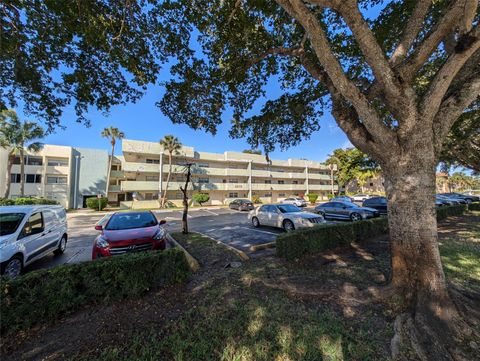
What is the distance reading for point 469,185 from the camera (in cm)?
7475

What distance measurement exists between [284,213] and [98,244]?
779cm

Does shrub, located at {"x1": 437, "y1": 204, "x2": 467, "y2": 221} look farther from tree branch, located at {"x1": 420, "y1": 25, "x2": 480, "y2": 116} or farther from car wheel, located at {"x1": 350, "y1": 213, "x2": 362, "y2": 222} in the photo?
tree branch, located at {"x1": 420, "y1": 25, "x2": 480, "y2": 116}

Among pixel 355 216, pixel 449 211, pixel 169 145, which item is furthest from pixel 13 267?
pixel 169 145

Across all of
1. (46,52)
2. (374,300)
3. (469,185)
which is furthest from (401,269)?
(469,185)

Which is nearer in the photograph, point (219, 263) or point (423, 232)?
point (423, 232)

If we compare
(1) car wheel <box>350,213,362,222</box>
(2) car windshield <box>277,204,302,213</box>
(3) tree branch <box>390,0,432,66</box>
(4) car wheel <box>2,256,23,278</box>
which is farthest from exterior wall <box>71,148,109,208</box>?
(3) tree branch <box>390,0,432,66</box>

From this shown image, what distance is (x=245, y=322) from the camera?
2781 millimetres

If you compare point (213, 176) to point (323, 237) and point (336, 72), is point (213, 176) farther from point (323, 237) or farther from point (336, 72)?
point (336, 72)

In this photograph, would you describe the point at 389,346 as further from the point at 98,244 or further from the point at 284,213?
the point at 284,213

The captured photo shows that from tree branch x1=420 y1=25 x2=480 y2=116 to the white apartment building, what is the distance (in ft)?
72.5

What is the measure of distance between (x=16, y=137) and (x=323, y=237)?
34497mm

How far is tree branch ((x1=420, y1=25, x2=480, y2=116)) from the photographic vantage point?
276cm

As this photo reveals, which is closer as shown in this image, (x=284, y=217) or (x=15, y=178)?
(x=284, y=217)

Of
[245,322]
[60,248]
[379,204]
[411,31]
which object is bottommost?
[60,248]
